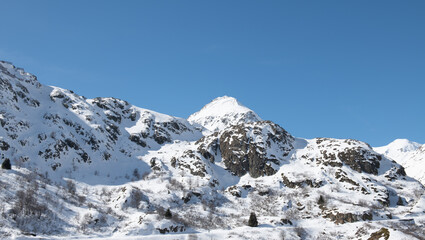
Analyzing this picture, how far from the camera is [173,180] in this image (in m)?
117

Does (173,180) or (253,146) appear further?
(253,146)

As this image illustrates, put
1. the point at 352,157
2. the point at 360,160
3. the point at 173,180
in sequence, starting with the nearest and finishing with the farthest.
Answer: the point at 173,180 < the point at 360,160 < the point at 352,157

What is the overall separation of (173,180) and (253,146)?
146 feet

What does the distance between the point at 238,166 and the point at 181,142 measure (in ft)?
145

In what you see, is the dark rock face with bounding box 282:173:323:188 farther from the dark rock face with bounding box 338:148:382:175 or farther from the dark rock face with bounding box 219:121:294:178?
the dark rock face with bounding box 338:148:382:175

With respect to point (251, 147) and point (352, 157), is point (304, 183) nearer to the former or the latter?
point (352, 157)

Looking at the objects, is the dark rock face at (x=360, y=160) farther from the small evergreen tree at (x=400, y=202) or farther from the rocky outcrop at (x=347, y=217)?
the rocky outcrop at (x=347, y=217)

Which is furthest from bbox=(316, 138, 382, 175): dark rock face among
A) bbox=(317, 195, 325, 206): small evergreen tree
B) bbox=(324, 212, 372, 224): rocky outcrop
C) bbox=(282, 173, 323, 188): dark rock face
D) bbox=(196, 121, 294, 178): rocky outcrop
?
bbox=(324, 212, 372, 224): rocky outcrop

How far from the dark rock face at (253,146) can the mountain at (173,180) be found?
1.72 feet

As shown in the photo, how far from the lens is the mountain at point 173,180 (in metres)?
65.7

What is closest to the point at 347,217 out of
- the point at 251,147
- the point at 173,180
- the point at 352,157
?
the point at 352,157

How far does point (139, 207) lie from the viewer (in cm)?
8712

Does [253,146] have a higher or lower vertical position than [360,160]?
higher

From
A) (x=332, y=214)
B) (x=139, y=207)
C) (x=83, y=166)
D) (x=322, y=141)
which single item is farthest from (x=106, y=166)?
(x=322, y=141)
